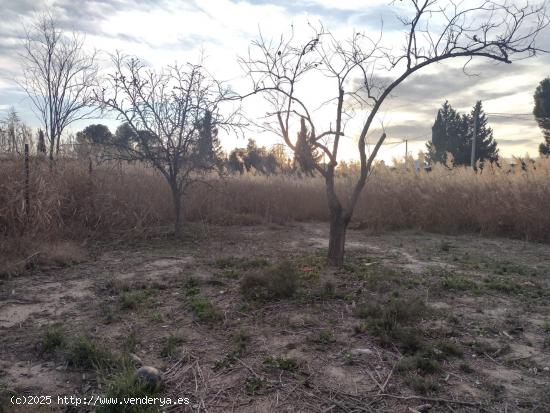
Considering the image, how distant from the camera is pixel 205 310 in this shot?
3.64 metres

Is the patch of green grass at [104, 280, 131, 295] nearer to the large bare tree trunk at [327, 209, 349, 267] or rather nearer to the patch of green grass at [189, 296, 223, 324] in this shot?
the patch of green grass at [189, 296, 223, 324]

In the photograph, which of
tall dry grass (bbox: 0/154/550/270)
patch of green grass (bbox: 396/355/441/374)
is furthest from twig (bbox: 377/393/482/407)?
tall dry grass (bbox: 0/154/550/270)

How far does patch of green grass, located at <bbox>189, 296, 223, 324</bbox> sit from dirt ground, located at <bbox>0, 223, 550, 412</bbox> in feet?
0.04

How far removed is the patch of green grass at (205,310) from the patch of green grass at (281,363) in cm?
83

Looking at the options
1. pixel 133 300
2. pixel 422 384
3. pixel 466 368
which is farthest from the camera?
pixel 133 300

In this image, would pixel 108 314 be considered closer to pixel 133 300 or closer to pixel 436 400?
pixel 133 300

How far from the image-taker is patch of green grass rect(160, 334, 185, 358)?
286cm

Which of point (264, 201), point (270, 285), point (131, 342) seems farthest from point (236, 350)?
point (264, 201)

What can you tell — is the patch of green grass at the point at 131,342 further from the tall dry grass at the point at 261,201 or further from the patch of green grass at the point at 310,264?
the tall dry grass at the point at 261,201

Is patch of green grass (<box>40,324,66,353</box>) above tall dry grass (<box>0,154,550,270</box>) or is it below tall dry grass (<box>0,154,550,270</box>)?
below

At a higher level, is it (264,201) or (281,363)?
(264,201)

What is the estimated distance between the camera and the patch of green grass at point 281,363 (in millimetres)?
2664

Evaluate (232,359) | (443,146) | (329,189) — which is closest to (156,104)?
(329,189)

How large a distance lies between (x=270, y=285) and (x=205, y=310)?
69 cm
